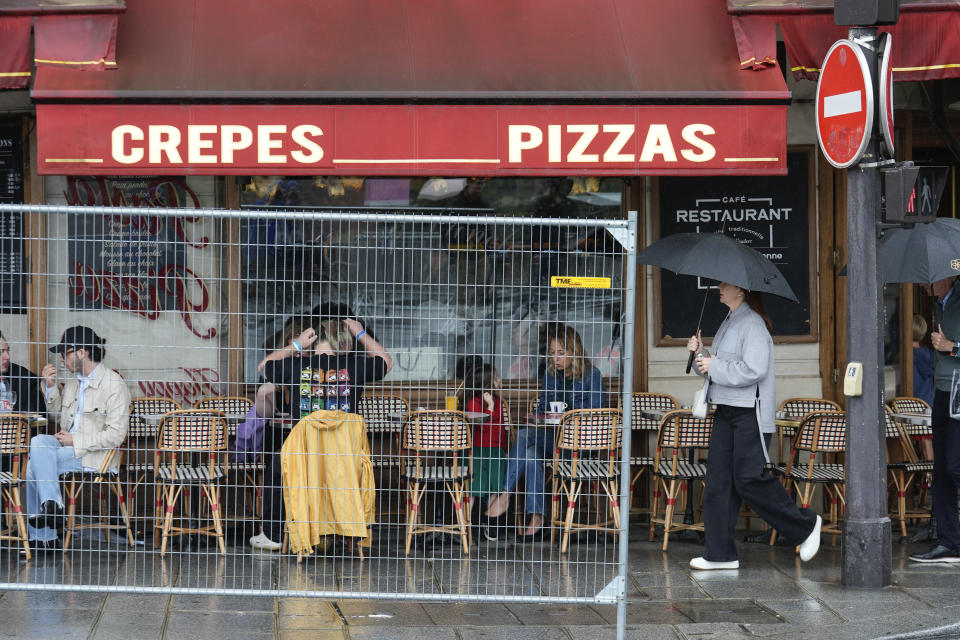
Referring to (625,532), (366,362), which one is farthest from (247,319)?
(625,532)

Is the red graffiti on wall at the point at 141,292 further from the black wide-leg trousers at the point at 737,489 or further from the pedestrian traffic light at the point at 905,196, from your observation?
the pedestrian traffic light at the point at 905,196

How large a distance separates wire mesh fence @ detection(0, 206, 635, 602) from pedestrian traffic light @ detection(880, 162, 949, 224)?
1.71 m

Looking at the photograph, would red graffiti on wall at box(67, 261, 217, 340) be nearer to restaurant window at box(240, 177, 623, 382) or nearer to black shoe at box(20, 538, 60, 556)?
restaurant window at box(240, 177, 623, 382)

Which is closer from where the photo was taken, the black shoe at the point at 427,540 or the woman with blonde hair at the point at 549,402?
the woman with blonde hair at the point at 549,402

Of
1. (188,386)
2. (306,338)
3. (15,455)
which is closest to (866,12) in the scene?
(306,338)

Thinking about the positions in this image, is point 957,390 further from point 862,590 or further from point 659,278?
point 659,278

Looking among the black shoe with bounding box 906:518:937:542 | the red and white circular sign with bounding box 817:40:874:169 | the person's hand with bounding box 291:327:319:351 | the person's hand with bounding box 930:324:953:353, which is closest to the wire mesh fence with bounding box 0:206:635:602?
the person's hand with bounding box 291:327:319:351

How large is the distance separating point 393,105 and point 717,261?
7.76 feet

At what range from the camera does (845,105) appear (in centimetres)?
719

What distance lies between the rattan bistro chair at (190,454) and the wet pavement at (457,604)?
362 mm

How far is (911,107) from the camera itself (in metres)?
9.85

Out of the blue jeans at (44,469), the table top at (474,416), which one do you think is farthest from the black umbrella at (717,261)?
the blue jeans at (44,469)

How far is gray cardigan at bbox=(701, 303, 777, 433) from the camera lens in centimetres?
753

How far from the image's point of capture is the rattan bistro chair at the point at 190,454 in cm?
754
